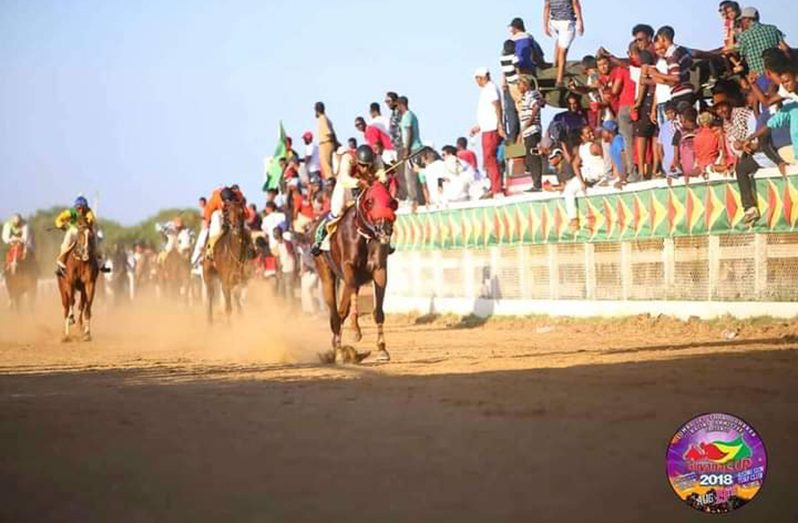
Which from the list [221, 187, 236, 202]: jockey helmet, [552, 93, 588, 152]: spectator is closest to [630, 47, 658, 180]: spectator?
[552, 93, 588, 152]: spectator

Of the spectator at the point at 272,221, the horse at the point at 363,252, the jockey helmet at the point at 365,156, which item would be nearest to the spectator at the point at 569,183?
the horse at the point at 363,252

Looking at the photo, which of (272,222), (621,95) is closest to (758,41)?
(621,95)

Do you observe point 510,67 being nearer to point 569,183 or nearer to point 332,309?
point 569,183

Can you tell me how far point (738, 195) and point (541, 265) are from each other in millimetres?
6161

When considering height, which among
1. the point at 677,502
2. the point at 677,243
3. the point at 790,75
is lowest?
the point at 677,502

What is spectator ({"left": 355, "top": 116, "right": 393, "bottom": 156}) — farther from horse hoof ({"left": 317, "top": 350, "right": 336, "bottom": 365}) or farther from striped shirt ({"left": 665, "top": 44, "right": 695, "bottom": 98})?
horse hoof ({"left": 317, "top": 350, "right": 336, "bottom": 365})

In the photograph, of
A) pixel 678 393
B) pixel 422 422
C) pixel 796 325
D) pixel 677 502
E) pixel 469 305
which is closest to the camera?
pixel 677 502

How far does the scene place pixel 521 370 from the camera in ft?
46.7

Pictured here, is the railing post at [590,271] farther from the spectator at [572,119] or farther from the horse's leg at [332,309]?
the horse's leg at [332,309]

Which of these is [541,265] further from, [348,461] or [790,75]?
[348,461]

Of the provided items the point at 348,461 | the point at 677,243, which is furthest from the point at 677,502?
the point at 677,243

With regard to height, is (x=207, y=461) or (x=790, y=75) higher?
(x=790, y=75)

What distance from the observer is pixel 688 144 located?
20.2m

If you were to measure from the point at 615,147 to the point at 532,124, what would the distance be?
89.8 inches
